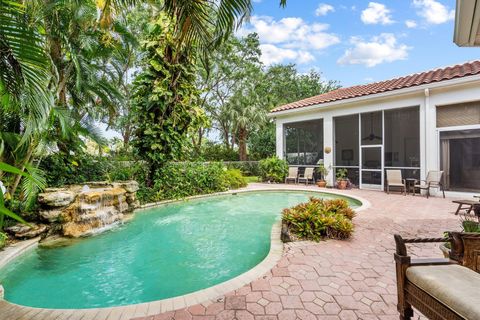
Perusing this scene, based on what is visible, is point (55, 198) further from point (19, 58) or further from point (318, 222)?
point (318, 222)

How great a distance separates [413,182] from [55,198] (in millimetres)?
12375

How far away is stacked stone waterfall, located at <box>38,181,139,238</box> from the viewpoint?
6051 millimetres

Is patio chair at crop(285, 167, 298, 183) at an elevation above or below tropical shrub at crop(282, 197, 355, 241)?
above

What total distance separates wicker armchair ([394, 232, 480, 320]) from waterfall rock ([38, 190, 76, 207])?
7068mm

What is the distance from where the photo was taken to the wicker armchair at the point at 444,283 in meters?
1.50

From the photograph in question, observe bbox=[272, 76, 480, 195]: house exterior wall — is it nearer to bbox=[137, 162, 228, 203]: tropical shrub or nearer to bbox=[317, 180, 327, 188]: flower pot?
bbox=[317, 180, 327, 188]: flower pot

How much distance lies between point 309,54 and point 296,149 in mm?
15557

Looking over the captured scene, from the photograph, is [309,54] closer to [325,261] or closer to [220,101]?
[220,101]

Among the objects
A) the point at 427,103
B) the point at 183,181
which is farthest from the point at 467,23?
the point at 183,181

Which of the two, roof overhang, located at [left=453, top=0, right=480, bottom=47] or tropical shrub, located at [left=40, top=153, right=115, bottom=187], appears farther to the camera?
tropical shrub, located at [left=40, top=153, right=115, bottom=187]

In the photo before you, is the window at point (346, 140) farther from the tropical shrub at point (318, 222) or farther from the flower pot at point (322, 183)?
the tropical shrub at point (318, 222)

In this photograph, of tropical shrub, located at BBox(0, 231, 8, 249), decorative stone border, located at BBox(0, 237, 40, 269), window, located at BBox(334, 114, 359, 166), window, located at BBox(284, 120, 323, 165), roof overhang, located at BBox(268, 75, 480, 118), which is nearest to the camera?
decorative stone border, located at BBox(0, 237, 40, 269)

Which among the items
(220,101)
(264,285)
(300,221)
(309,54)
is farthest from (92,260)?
(309,54)

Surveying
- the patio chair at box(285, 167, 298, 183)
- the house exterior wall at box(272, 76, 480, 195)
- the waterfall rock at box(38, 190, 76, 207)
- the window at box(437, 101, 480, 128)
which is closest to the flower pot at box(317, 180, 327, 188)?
the patio chair at box(285, 167, 298, 183)
